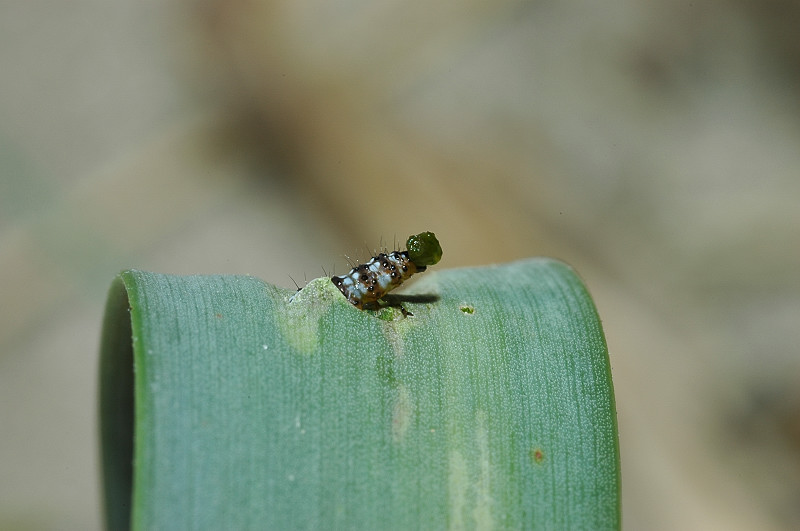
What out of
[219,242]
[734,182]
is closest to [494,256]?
[734,182]

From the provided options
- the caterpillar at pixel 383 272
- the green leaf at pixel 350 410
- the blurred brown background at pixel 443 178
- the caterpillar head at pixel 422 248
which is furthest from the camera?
the blurred brown background at pixel 443 178

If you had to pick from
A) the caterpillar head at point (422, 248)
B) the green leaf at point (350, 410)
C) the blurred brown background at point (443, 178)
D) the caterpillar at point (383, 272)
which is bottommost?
the green leaf at point (350, 410)

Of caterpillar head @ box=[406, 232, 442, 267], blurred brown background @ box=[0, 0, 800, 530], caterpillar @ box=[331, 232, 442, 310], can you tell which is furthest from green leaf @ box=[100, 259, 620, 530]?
blurred brown background @ box=[0, 0, 800, 530]

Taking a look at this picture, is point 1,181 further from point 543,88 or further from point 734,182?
point 734,182

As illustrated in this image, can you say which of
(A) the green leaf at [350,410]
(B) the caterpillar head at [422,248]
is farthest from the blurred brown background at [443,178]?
(A) the green leaf at [350,410]

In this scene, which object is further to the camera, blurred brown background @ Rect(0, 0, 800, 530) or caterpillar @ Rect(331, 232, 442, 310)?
blurred brown background @ Rect(0, 0, 800, 530)

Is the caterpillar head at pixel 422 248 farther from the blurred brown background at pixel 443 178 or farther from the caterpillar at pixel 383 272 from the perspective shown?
the blurred brown background at pixel 443 178

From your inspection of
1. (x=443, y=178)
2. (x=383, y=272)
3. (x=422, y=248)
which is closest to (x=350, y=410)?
(x=383, y=272)

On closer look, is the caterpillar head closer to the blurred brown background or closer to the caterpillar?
the caterpillar
